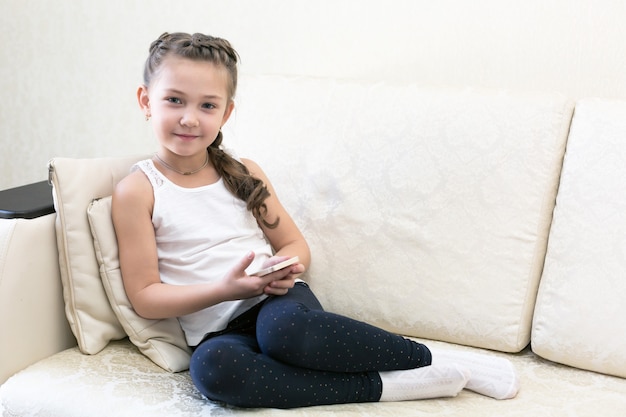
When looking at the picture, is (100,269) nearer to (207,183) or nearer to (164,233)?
(164,233)

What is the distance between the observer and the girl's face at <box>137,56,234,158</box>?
1675 mm

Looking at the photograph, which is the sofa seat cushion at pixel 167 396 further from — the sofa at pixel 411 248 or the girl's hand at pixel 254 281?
the girl's hand at pixel 254 281

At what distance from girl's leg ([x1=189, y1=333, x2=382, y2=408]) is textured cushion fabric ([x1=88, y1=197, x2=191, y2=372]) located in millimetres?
184

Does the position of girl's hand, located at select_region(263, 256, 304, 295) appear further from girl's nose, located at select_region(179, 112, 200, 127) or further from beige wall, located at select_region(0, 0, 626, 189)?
beige wall, located at select_region(0, 0, 626, 189)

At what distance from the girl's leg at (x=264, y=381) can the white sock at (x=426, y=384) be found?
0.02 meters

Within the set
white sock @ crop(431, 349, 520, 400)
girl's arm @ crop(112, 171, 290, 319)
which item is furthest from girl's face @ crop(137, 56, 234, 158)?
white sock @ crop(431, 349, 520, 400)

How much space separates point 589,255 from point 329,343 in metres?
0.57

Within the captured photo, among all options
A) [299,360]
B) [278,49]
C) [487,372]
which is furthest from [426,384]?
[278,49]

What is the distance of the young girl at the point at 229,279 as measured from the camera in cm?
150

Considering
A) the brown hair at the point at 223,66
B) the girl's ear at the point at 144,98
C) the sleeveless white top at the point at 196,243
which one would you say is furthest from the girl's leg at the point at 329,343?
the girl's ear at the point at 144,98

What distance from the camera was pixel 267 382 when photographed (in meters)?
1.46

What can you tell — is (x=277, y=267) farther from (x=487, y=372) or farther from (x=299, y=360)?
(x=487, y=372)

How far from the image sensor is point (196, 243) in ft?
5.64

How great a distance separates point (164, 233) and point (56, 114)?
1.12 meters
